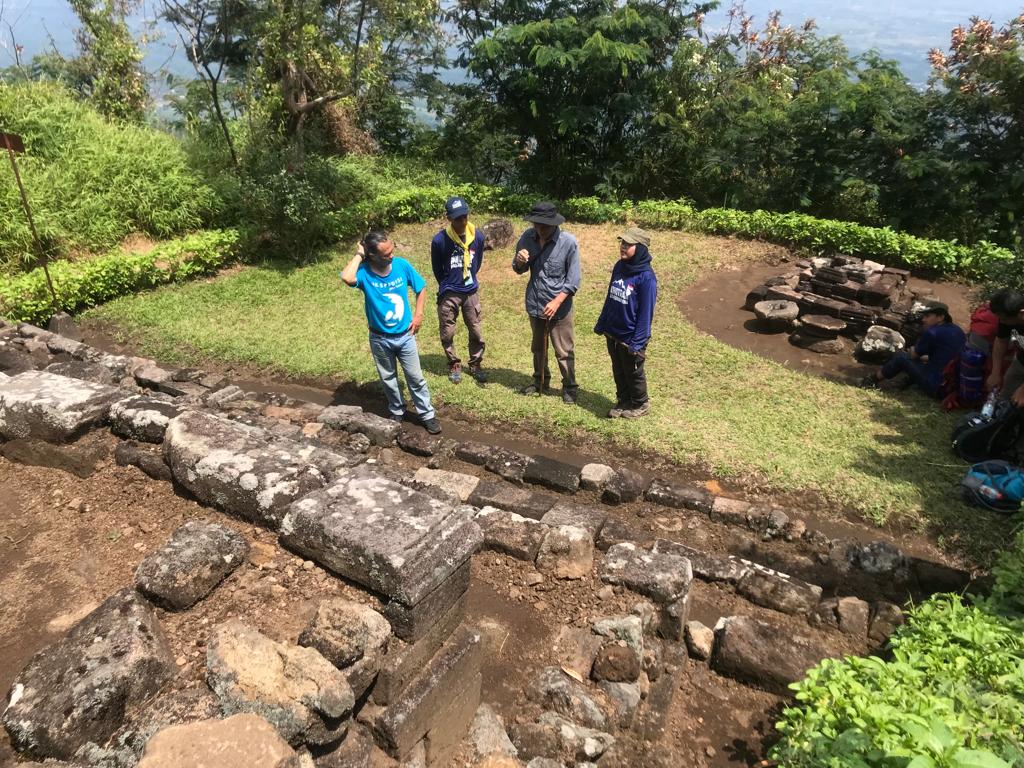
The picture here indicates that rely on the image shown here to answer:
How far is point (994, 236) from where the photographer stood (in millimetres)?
11773

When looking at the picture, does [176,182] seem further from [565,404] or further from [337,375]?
[565,404]

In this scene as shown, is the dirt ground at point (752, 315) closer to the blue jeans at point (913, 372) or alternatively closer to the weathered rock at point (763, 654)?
the blue jeans at point (913, 372)

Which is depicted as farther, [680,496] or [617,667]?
[680,496]

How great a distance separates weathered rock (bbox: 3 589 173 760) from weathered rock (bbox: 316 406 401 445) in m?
3.61

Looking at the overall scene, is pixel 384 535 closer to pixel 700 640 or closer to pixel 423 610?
pixel 423 610

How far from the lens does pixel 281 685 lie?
94.0 inches

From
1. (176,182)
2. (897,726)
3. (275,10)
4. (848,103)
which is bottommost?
(897,726)

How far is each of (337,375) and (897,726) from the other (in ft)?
21.7

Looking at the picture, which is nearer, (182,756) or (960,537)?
(182,756)

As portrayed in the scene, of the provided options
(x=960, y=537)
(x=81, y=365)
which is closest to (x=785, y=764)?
(x=960, y=537)

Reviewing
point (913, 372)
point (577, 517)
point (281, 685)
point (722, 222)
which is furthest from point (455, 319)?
point (722, 222)

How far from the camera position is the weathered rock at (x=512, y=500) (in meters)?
4.93

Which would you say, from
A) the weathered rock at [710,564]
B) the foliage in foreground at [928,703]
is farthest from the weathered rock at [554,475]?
the foliage in foreground at [928,703]

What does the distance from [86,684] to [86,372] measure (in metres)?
4.86
